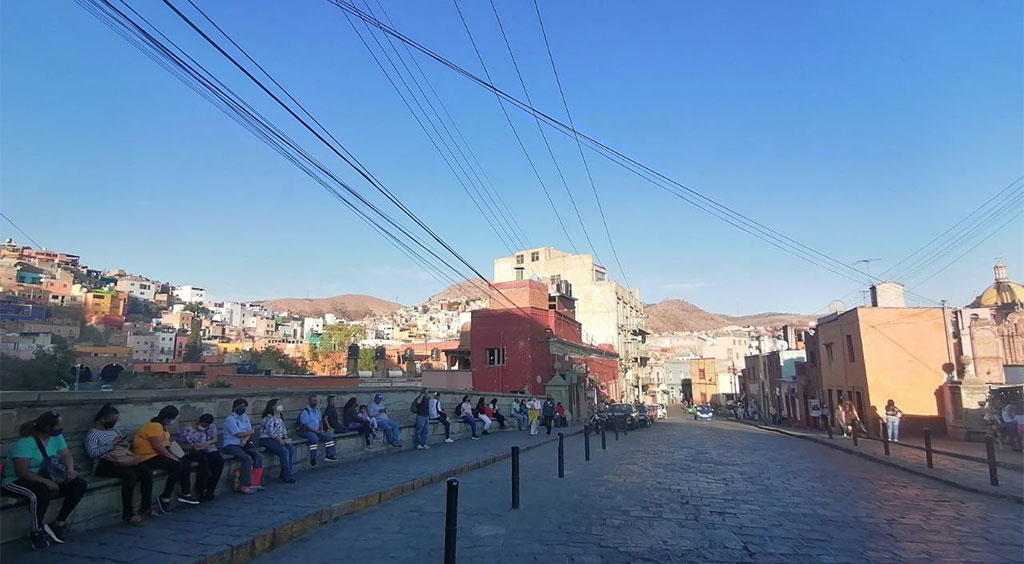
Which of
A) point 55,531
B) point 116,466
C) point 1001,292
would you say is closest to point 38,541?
point 55,531

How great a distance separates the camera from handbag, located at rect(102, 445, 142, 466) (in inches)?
233

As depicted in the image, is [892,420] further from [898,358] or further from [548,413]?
[548,413]

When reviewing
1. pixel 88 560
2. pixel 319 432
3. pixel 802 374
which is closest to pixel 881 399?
pixel 802 374

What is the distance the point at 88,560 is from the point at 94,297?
167 ft

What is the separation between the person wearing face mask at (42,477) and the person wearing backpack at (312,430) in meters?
4.51

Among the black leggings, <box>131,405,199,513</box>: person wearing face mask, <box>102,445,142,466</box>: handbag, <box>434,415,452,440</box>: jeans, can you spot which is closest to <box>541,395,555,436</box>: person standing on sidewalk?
<box>434,415,452,440</box>: jeans

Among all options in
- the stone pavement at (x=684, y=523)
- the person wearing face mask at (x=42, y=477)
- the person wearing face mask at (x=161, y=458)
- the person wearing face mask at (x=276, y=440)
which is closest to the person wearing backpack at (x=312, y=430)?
the person wearing face mask at (x=276, y=440)

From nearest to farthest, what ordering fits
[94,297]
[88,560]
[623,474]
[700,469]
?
[88,560] → [623,474] → [700,469] → [94,297]

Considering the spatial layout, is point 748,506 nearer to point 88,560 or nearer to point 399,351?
point 88,560

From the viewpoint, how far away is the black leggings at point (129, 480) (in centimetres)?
582

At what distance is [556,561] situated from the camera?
521cm

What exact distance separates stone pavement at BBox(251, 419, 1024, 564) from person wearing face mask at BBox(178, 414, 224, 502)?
1.75 meters

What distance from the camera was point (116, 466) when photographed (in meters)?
5.90

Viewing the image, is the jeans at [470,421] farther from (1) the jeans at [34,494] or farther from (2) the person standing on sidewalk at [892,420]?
(2) the person standing on sidewalk at [892,420]
